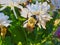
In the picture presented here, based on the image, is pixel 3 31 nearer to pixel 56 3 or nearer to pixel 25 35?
pixel 25 35

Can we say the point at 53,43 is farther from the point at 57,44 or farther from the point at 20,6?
the point at 20,6

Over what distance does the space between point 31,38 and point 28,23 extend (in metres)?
0.04

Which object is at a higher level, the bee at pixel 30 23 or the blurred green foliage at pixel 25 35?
the bee at pixel 30 23

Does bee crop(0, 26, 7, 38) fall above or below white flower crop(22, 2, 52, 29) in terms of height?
below

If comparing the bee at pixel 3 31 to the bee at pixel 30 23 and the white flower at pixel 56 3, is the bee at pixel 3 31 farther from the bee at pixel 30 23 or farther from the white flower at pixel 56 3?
the white flower at pixel 56 3

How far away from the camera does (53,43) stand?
57cm

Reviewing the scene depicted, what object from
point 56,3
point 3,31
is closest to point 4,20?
point 3,31

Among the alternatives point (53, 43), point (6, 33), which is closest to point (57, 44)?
point (53, 43)

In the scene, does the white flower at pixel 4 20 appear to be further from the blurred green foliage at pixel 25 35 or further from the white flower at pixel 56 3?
the white flower at pixel 56 3

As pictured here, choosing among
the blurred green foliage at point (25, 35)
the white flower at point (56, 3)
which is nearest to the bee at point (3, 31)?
the blurred green foliage at point (25, 35)

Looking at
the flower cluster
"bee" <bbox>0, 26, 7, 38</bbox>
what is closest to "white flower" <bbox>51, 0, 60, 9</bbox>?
the flower cluster

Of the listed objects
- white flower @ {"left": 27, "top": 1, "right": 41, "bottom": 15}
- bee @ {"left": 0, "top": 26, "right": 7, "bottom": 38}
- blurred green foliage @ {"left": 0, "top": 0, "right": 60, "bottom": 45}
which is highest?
white flower @ {"left": 27, "top": 1, "right": 41, "bottom": 15}

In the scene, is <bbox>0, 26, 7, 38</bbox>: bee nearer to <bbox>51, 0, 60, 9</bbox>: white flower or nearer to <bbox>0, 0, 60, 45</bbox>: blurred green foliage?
<bbox>0, 0, 60, 45</bbox>: blurred green foliage

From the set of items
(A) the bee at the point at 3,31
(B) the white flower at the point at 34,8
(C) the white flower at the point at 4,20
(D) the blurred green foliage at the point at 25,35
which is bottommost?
(D) the blurred green foliage at the point at 25,35
